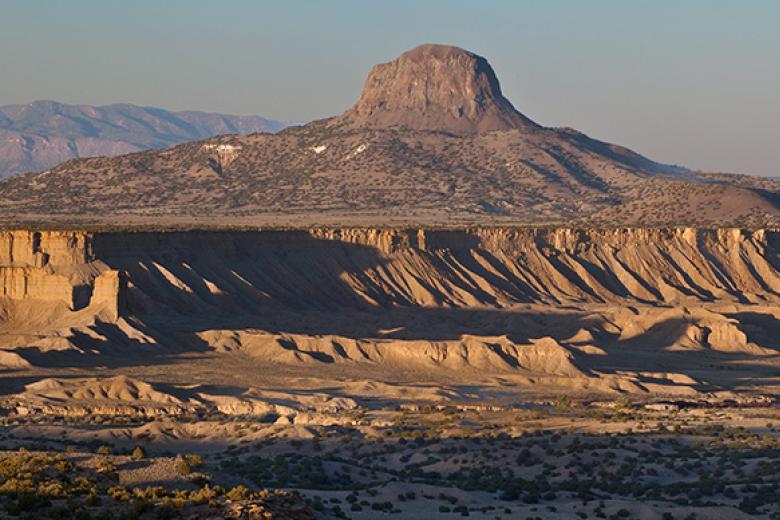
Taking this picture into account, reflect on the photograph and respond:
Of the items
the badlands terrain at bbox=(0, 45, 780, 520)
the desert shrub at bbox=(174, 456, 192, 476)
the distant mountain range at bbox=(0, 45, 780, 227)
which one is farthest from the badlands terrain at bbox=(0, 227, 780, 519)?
the distant mountain range at bbox=(0, 45, 780, 227)

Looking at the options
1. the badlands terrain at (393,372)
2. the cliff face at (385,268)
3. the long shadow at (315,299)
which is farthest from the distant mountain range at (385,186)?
the long shadow at (315,299)

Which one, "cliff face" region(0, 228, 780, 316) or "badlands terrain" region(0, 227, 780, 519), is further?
"cliff face" region(0, 228, 780, 316)

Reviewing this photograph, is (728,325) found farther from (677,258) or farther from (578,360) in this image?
(677,258)

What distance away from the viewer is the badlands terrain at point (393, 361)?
3656cm

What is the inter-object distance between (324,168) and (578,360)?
113 meters

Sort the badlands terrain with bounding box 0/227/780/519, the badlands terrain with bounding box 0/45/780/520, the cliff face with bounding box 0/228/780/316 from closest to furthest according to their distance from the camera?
1. the badlands terrain with bounding box 0/45/780/520
2. the badlands terrain with bounding box 0/227/780/519
3. the cliff face with bounding box 0/228/780/316

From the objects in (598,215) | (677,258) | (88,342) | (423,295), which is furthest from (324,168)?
(88,342)

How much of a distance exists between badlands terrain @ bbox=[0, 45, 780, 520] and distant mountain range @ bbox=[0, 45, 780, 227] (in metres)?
1.18

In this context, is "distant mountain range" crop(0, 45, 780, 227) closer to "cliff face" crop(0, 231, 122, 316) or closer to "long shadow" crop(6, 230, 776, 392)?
"long shadow" crop(6, 230, 776, 392)

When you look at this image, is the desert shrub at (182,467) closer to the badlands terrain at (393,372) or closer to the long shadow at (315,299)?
the badlands terrain at (393,372)

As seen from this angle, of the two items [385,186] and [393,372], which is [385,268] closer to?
[393,372]

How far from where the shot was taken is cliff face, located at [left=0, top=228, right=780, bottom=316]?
83.9 m

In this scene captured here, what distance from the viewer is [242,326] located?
8406 centimetres

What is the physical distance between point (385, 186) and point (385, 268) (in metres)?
71.7
